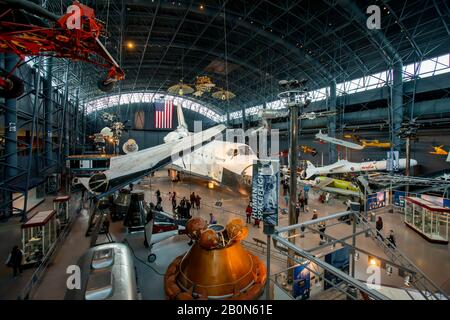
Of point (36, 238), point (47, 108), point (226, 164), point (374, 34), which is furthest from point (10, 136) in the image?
point (374, 34)

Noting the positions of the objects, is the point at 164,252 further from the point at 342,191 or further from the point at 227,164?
the point at 342,191

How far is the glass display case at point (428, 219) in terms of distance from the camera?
1080 cm

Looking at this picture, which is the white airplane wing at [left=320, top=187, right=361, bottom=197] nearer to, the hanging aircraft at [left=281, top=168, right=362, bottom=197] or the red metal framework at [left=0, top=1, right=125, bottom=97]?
the hanging aircraft at [left=281, top=168, right=362, bottom=197]

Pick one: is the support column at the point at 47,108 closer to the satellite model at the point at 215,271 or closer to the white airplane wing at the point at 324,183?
the satellite model at the point at 215,271

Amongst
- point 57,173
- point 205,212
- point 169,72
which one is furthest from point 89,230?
point 169,72

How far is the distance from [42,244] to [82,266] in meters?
5.84

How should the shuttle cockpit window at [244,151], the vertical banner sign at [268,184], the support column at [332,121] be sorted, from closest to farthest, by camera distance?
the vertical banner sign at [268,184] < the shuttle cockpit window at [244,151] < the support column at [332,121]

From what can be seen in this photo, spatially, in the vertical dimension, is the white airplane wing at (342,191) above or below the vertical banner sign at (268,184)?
below

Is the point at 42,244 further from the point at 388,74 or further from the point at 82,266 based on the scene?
the point at 388,74

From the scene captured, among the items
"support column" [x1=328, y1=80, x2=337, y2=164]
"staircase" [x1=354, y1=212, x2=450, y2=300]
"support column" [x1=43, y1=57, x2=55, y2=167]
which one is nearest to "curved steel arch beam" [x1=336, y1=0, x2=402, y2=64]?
"support column" [x1=328, y1=80, x2=337, y2=164]

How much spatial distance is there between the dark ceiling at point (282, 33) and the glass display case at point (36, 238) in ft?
44.6

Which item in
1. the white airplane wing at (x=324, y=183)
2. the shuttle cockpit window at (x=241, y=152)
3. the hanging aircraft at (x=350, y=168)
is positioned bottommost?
the white airplane wing at (x=324, y=183)

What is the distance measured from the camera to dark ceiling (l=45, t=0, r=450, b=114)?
17.4 m

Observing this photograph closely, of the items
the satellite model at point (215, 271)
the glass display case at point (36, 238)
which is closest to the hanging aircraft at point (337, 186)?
the satellite model at point (215, 271)
